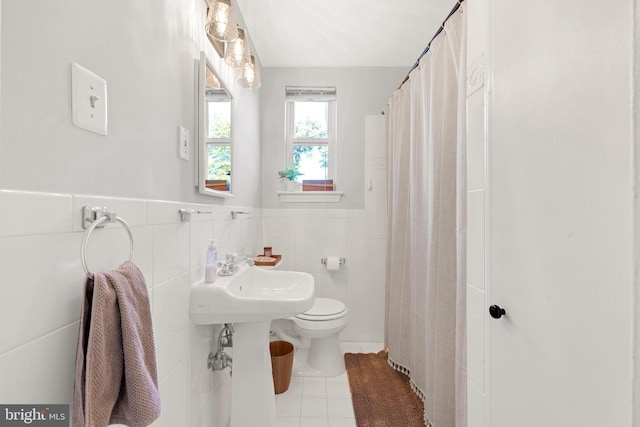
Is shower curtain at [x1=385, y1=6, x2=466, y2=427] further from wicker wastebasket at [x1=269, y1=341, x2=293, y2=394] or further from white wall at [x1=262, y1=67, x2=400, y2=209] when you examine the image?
wicker wastebasket at [x1=269, y1=341, x2=293, y2=394]

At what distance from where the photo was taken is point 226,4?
1175mm

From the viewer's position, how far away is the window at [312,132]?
2.54 meters

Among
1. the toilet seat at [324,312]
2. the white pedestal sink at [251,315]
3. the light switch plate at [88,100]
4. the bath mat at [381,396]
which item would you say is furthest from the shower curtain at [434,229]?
the light switch plate at [88,100]

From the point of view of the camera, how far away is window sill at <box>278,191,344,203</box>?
2.44m

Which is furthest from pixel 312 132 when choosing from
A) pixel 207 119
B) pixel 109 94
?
pixel 109 94

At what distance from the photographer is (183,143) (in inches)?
41.8

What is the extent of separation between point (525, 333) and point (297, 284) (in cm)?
109

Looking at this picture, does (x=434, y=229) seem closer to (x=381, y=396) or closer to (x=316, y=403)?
(x=381, y=396)

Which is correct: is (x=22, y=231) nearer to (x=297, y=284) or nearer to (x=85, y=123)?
(x=85, y=123)

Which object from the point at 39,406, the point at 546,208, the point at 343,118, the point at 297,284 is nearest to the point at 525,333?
the point at 546,208

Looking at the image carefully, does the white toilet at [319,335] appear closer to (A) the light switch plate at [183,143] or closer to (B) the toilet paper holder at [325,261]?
(B) the toilet paper holder at [325,261]

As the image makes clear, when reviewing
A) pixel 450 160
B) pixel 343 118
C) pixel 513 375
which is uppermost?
pixel 343 118

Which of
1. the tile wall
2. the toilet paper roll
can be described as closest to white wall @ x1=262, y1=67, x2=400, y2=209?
the toilet paper roll

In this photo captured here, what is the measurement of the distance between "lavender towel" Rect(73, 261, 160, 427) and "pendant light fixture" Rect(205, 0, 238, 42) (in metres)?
1.03
